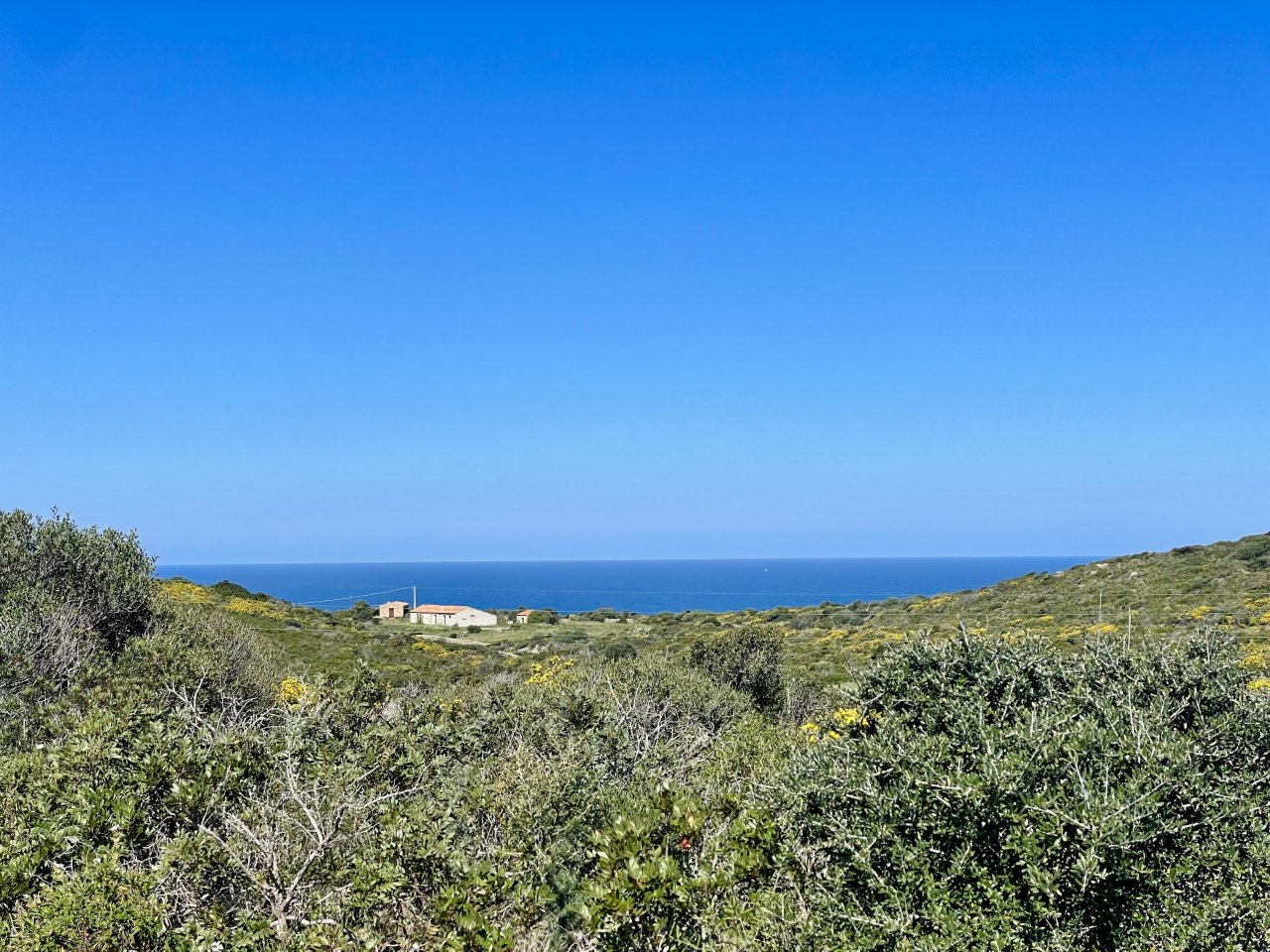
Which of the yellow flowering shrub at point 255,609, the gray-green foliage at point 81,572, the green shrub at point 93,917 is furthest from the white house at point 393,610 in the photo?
the green shrub at point 93,917

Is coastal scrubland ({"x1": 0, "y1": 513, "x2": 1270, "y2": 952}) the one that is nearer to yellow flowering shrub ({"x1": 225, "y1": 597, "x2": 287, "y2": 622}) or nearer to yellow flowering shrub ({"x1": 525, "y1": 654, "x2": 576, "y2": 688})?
yellow flowering shrub ({"x1": 525, "y1": 654, "x2": 576, "y2": 688})

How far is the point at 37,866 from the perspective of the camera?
514 cm

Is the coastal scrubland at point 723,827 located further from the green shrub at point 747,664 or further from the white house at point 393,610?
the white house at point 393,610

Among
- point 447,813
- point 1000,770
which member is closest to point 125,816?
point 447,813

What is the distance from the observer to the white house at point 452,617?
2680 inches

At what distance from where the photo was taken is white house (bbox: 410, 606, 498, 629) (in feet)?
223

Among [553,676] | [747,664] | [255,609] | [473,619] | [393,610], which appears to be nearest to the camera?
[553,676]

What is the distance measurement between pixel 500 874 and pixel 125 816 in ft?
9.46

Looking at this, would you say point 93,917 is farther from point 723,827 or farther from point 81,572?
point 81,572

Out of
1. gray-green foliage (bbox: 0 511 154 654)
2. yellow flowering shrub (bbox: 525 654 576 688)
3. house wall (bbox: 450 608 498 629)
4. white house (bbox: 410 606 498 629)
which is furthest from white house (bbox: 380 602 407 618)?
gray-green foliage (bbox: 0 511 154 654)

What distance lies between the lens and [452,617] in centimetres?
6975

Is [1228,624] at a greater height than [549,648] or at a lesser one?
greater

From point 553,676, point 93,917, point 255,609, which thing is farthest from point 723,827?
point 255,609

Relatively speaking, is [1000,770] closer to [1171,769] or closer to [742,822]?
[1171,769]
